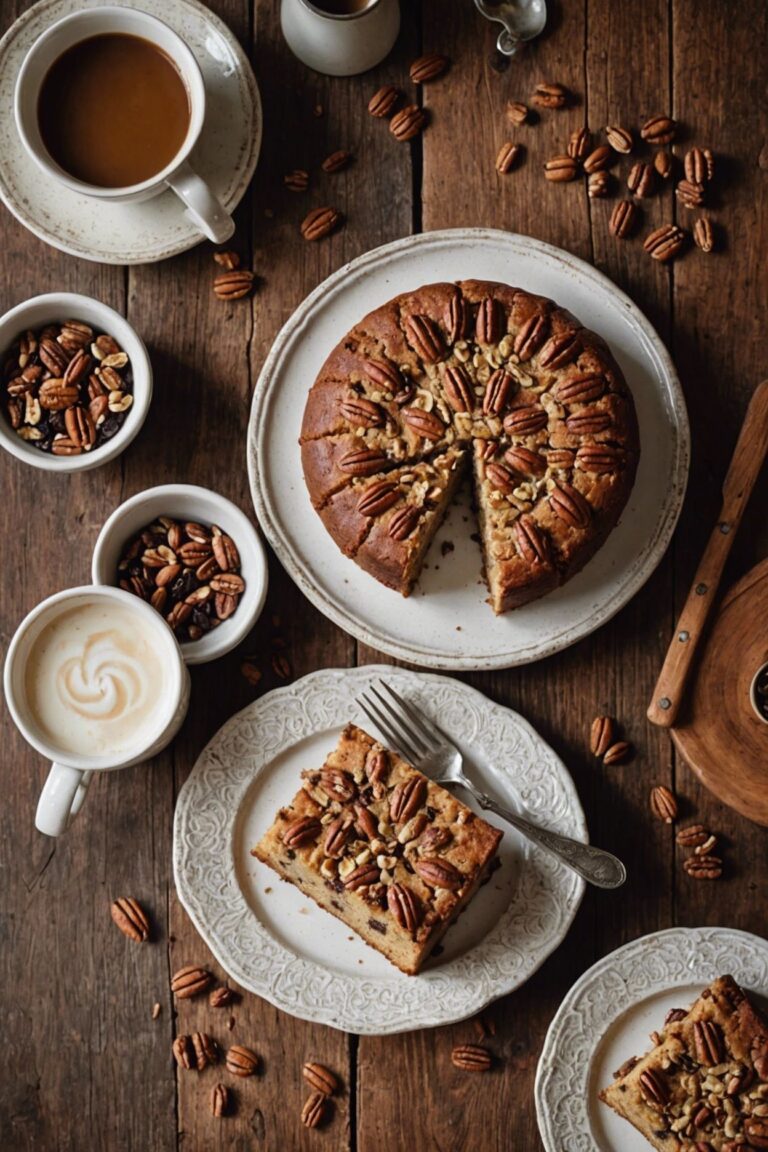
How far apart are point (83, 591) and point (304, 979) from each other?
90 centimetres

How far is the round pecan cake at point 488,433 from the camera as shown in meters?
2.28

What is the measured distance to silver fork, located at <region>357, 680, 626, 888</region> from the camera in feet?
7.80

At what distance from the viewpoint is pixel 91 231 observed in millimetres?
2480

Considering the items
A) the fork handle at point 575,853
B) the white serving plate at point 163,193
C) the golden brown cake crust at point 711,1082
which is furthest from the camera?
the white serving plate at point 163,193

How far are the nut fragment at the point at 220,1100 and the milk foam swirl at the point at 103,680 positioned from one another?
2.72ft

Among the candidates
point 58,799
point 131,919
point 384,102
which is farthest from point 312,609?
point 384,102

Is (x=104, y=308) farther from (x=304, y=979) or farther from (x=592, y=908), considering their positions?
(x=592, y=908)

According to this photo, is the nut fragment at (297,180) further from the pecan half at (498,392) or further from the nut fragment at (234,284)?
the pecan half at (498,392)

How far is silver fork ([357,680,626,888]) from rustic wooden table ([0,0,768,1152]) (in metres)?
0.12

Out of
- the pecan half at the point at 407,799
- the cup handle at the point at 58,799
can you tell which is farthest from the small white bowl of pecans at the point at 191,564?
the pecan half at the point at 407,799

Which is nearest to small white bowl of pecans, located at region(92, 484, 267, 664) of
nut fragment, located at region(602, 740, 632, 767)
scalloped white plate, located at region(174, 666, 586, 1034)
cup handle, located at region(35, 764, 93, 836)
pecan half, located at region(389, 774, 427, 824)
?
scalloped white plate, located at region(174, 666, 586, 1034)

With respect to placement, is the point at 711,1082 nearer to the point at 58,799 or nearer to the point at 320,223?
the point at 58,799

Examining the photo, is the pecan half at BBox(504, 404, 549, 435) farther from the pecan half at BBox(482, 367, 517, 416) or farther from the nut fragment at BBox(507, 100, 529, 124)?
the nut fragment at BBox(507, 100, 529, 124)

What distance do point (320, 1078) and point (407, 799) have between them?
0.64 metres
